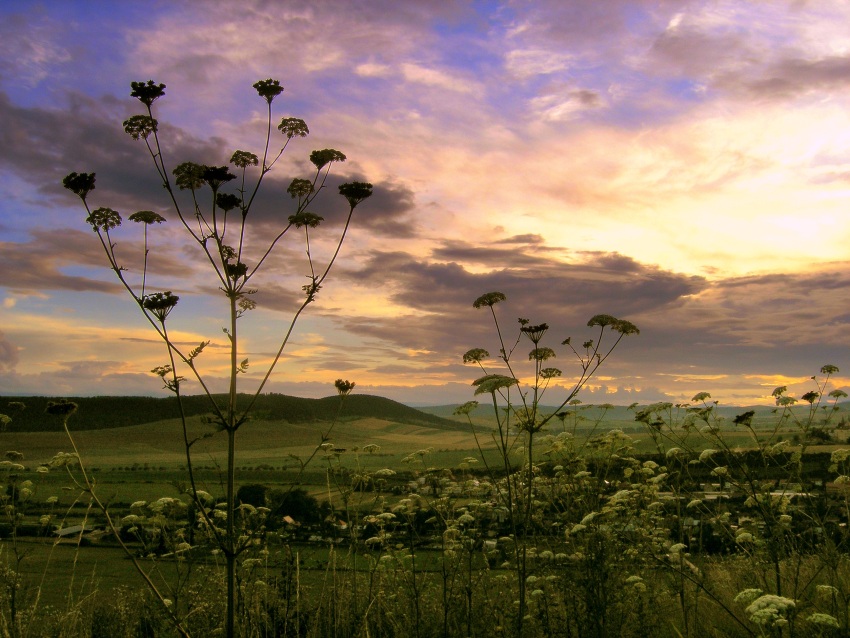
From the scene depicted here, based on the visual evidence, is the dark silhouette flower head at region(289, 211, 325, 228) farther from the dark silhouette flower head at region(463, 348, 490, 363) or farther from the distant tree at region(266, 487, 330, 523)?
the distant tree at region(266, 487, 330, 523)

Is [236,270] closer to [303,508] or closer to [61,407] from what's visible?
[61,407]

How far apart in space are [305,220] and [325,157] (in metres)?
0.74

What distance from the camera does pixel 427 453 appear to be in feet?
29.1

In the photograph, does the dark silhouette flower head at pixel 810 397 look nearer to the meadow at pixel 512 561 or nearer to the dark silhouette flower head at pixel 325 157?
the meadow at pixel 512 561

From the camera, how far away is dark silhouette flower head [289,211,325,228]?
564 cm

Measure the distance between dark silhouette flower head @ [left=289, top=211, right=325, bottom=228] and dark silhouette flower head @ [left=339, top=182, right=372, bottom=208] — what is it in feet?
1.13

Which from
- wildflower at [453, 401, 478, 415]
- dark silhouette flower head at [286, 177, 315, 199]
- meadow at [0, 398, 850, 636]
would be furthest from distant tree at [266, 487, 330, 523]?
dark silhouette flower head at [286, 177, 315, 199]

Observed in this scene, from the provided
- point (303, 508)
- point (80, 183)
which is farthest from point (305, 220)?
point (303, 508)

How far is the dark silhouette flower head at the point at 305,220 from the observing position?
5.64 meters

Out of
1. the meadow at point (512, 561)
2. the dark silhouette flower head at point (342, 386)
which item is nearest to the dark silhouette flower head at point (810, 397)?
the meadow at point (512, 561)

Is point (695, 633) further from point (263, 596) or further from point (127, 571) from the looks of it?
point (127, 571)

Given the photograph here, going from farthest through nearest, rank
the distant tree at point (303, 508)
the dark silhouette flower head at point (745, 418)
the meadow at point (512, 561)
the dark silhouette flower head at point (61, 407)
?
1. the distant tree at point (303, 508)
2. the meadow at point (512, 561)
3. the dark silhouette flower head at point (745, 418)
4. the dark silhouette flower head at point (61, 407)

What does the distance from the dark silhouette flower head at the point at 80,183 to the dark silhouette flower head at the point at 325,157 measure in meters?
1.94

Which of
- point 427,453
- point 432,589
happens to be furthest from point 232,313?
point 432,589
